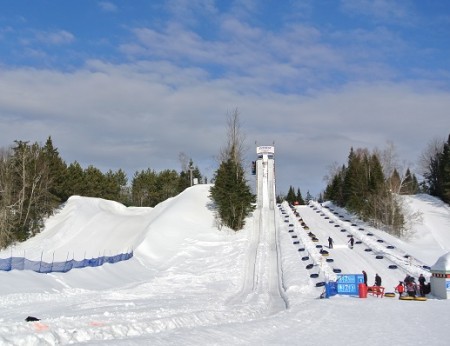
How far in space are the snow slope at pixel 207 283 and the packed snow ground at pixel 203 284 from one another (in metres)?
0.06

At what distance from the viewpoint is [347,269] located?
1492 inches

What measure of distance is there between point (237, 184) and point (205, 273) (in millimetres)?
20405

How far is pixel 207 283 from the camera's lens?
34875 millimetres

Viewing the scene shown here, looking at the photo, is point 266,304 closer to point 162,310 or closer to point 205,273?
point 162,310

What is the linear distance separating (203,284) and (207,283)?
513mm

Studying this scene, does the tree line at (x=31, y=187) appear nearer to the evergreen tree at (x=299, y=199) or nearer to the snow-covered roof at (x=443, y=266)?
the snow-covered roof at (x=443, y=266)

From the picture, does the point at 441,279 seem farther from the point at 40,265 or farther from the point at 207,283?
the point at 40,265

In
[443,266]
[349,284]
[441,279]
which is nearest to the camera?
[443,266]

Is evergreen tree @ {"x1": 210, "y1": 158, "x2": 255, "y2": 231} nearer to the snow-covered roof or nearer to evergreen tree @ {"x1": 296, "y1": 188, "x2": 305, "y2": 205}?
the snow-covered roof

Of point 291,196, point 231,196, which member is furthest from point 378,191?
point 291,196

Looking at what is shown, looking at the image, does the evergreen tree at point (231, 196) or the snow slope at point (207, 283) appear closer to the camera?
the snow slope at point (207, 283)

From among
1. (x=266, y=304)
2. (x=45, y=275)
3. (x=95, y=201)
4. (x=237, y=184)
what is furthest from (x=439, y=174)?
(x=45, y=275)

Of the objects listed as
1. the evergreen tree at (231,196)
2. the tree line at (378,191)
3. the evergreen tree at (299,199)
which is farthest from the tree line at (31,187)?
the evergreen tree at (299,199)

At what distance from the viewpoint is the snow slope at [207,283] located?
15.1 m
